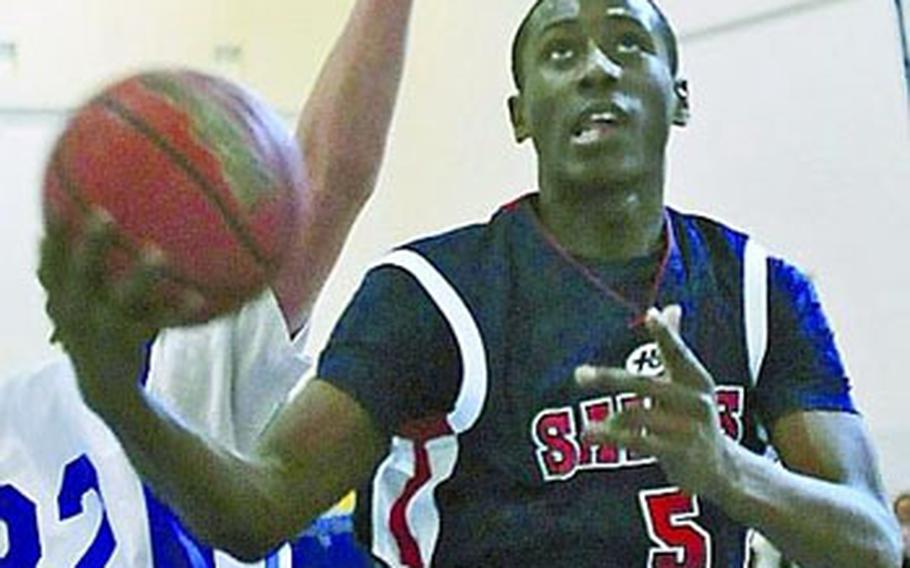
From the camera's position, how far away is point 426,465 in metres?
1.76

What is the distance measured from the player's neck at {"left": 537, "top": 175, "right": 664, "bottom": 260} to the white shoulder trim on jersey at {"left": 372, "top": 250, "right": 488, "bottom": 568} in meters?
0.15

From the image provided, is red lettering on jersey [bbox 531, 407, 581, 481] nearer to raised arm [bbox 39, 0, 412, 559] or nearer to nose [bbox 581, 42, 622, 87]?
raised arm [bbox 39, 0, 412, 559]

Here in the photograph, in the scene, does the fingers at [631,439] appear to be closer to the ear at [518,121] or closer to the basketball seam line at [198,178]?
the basketball seam line at [198,178]

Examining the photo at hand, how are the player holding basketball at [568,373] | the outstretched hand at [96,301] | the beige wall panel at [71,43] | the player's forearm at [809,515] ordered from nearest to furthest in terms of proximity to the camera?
the outstretched hand at [96,301] → the player's forearm at [809,515] → the player holding basketball at [568,373] → the beige wall panel at [71,43]

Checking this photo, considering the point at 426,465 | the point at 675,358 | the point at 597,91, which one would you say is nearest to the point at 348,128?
the point at 597,91

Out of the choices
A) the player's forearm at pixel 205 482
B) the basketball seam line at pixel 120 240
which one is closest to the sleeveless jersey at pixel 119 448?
the player's forearm at pixel 205 482

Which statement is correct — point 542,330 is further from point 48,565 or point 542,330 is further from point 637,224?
point 48,565

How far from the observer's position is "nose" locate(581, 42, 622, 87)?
179 cm

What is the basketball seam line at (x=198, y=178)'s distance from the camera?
4.70ft

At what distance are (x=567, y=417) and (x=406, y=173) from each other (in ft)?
19.7

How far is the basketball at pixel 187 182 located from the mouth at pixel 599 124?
0.35 m

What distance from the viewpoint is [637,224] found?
1855 millimetres

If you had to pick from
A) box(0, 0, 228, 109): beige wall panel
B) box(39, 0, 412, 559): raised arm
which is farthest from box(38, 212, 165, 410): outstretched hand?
box(0, 0, 228, 109): beige wall panel

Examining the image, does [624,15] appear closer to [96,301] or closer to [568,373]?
[568,373]
